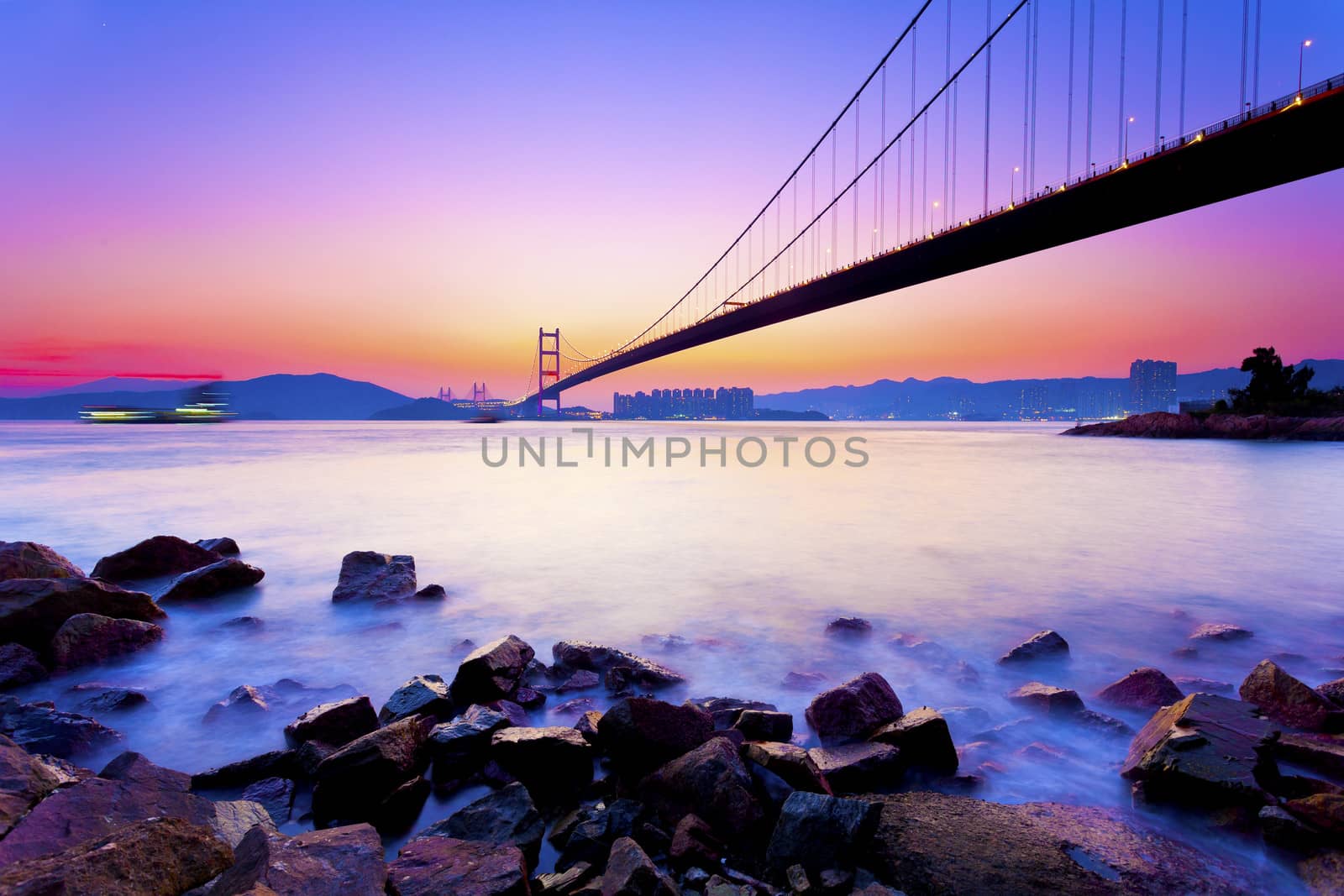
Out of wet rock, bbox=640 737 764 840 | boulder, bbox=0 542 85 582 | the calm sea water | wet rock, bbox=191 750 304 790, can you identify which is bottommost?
the calm sea water

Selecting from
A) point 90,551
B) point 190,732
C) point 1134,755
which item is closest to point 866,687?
point 1134,755

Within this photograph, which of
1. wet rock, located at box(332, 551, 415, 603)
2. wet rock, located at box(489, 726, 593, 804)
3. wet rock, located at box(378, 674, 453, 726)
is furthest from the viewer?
wet rock, located at box(332, 551, 415, 603)

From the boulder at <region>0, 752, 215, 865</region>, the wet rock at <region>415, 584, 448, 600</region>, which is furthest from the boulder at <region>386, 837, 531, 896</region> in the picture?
the wet rock at <region>415, 584, 448, 600</region>

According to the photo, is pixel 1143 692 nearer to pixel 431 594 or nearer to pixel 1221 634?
pixel 1221 634

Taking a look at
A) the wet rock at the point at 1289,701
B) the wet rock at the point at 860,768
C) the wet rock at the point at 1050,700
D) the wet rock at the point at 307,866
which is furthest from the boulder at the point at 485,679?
the wet rock at the point at 1289,701

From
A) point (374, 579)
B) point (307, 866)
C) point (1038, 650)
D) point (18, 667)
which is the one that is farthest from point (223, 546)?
point (1038, 650)

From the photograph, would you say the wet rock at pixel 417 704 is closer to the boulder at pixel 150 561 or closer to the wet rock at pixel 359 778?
the wet rock at pixel 359 778

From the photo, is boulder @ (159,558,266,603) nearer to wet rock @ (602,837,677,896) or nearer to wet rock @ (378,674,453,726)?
wet rock @ (378,674,453,726)
